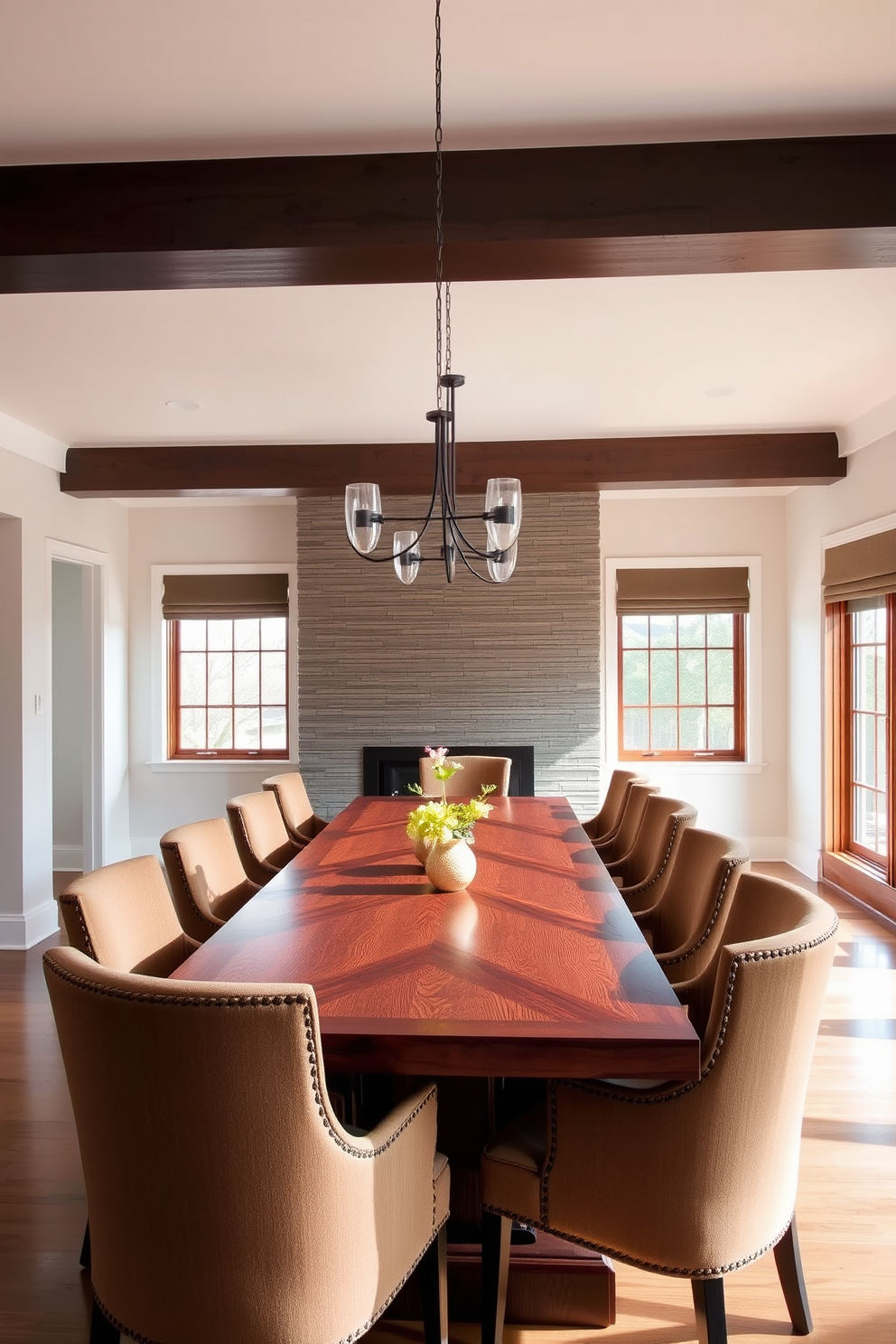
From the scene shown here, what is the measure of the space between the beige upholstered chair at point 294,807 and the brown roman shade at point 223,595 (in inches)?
99.5

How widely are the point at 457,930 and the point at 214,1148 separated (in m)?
0.89

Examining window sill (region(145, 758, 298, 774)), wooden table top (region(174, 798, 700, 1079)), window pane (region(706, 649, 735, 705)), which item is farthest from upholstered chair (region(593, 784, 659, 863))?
window sill (region(145, 758, 298, 774))

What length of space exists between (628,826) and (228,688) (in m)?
3.92

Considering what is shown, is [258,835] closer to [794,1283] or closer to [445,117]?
[794,1283]

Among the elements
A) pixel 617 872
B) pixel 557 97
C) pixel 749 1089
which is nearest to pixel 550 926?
pixel 749 1089

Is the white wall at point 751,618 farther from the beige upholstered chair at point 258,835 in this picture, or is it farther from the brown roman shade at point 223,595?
the beige upholstered chair at point 258,835

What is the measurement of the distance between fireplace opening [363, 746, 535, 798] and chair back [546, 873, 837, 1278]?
446 cm

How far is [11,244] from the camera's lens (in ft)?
7.84

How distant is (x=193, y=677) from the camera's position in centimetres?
700

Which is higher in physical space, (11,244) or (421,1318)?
(11,244)

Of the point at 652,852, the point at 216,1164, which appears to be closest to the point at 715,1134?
the point at 216,1164

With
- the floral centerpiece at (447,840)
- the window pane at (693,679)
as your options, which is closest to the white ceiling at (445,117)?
the floral centerpiece at (447,840)

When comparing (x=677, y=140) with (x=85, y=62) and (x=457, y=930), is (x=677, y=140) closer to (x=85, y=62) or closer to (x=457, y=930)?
(x=85, y=62)

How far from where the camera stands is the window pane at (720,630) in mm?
6840
